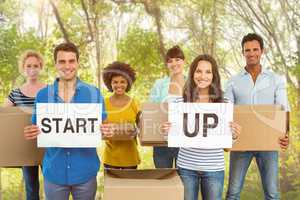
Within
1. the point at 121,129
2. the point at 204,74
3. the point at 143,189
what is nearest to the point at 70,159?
the point at 143,189

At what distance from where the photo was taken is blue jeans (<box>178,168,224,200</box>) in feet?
7.07

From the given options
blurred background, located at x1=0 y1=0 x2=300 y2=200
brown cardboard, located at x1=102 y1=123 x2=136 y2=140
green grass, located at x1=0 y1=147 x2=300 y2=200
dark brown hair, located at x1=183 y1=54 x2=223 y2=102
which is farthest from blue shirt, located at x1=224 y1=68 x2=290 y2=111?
green grass, located at x1=0 y1=147 x2=300 y2=200

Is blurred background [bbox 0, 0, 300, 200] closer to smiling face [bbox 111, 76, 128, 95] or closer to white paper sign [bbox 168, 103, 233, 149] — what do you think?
smiling face [bbox 111, 76, 128, 95]

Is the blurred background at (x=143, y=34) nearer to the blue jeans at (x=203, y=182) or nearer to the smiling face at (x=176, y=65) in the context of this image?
the smiling face at (x=176, y=65)

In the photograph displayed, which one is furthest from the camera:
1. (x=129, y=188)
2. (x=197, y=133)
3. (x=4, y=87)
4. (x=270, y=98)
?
(x=4, y=87)

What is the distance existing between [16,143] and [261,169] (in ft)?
4.36

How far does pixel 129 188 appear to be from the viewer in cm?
191

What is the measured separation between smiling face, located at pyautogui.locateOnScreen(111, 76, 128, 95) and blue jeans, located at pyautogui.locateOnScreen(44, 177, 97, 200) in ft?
2.43

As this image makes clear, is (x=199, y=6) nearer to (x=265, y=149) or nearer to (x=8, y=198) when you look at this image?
(x=265, y=149)

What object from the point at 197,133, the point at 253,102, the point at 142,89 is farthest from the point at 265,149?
the point at 142,89

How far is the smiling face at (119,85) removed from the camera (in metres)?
2.78

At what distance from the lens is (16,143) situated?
239cm

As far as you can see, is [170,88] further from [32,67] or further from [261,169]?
[32,67]

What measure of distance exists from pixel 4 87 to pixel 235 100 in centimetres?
192
